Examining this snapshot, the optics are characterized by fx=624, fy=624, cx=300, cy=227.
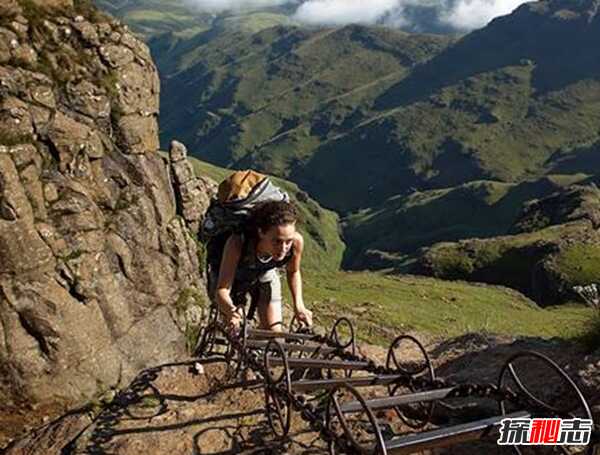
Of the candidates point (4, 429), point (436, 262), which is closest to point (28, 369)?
point (4, 429)

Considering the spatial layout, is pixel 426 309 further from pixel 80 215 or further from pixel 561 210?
pixel 561 210

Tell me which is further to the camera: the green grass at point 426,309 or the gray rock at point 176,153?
the green grass at point 426,309

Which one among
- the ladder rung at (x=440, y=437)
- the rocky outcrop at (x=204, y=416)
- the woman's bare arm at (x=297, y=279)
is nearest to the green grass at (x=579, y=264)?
the rocky outcrop at (x=204, y=416)

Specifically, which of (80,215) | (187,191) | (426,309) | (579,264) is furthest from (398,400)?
(579,264)

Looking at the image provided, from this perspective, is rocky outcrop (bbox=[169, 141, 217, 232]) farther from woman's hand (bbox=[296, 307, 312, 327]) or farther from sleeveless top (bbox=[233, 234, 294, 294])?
woman's hand (bbox=[296, 307, 312, 327])

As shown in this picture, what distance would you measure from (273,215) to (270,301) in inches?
108

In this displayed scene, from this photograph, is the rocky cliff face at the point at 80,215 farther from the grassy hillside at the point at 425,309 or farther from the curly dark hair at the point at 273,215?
the grassy hillside at the point at 425,309

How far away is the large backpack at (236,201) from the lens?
33.4 feet

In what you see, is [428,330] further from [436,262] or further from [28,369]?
[436,262]

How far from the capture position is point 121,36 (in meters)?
23.1

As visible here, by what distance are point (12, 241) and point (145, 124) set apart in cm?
807

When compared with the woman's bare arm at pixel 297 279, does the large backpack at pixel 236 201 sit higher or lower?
higher

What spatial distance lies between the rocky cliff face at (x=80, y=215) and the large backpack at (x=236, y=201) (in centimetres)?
845

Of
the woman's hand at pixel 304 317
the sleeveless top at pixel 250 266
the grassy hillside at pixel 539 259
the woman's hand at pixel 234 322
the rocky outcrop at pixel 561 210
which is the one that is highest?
the sleeveless top at pixel 250 266
